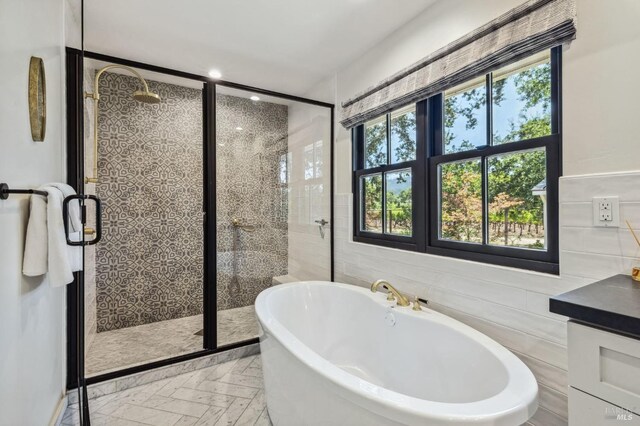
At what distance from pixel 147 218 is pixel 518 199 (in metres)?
3.07

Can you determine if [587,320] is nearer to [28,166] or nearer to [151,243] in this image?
[28,166]

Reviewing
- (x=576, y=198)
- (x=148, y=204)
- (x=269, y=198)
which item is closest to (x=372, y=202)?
(x=269, y=198)

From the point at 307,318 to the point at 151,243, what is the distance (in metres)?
1.80

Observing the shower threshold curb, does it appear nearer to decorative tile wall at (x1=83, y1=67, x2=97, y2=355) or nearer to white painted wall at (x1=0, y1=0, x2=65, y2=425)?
white painted wall at (x1=0, y1=0, x2=65, y2=425)

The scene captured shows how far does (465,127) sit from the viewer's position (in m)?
1.89

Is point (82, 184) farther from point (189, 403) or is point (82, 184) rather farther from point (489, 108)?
point (489, 108)

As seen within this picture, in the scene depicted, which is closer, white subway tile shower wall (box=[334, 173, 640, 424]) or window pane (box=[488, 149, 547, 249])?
white subway tile shower wall (box=[334, 173, 640, 424])

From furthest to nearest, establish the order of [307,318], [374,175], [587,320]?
1. [374,175]
2. [307,318]
3. [587,320]

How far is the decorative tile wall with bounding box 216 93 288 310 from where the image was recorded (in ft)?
9.25

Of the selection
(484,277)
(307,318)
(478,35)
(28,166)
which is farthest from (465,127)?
(28,166)

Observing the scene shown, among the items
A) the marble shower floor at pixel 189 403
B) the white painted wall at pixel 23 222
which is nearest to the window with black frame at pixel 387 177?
the marble shower floor at pixel 189 403

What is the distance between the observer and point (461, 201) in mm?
1904

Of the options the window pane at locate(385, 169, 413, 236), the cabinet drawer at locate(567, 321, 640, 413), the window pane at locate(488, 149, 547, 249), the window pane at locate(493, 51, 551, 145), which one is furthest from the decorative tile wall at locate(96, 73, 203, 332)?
the cabinet drawer at locate(567, 321, 640, 413)

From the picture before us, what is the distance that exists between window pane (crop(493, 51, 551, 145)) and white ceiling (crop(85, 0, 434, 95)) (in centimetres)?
77
